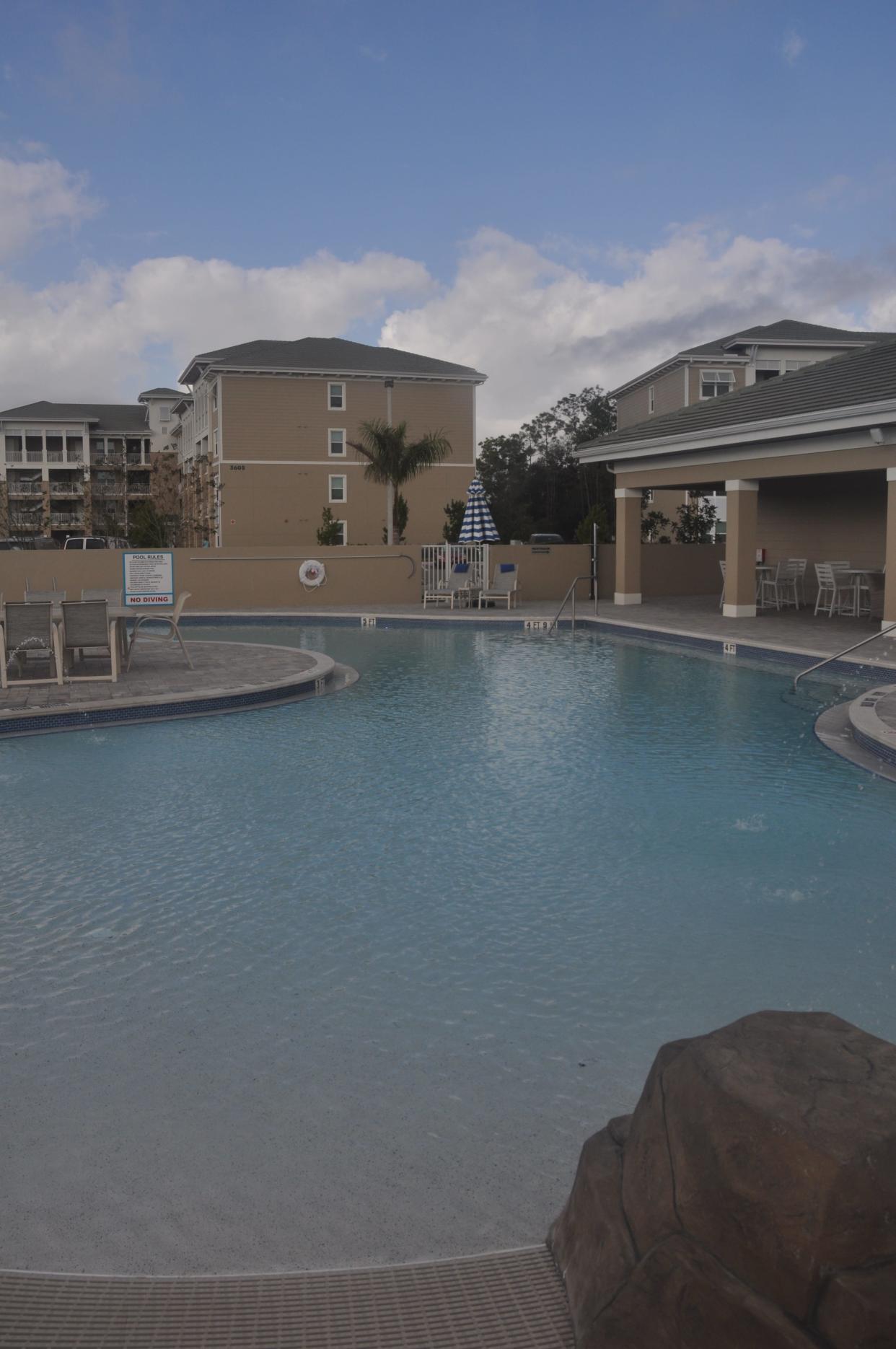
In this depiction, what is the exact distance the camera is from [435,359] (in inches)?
1705

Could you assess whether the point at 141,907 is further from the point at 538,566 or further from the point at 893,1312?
the point at 538,566

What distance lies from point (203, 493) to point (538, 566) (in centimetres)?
1908

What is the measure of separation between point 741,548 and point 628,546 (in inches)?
170

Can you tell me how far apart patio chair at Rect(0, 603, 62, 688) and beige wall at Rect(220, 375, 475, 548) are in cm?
2903

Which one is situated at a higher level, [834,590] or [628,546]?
[628,546]

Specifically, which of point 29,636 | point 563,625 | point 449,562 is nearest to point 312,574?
point 449,562

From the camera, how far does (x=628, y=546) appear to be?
22.6 meters

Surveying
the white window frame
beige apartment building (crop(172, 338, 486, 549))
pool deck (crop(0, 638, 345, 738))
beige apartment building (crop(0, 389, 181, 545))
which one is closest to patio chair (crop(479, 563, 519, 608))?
pool deck (crop(0, 638, 345, 738))

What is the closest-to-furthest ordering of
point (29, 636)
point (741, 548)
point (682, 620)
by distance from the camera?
point (29, 636)
point (741, 548)
point (682, 620)

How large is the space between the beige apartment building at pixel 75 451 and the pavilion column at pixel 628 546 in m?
41.9

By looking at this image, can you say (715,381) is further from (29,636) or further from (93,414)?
(93,414)

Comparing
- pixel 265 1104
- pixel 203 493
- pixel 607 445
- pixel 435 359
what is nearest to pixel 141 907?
pixel 265 1104

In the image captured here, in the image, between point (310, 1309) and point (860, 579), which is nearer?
point (310, 1309)

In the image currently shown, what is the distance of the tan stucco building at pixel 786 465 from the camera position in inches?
611
